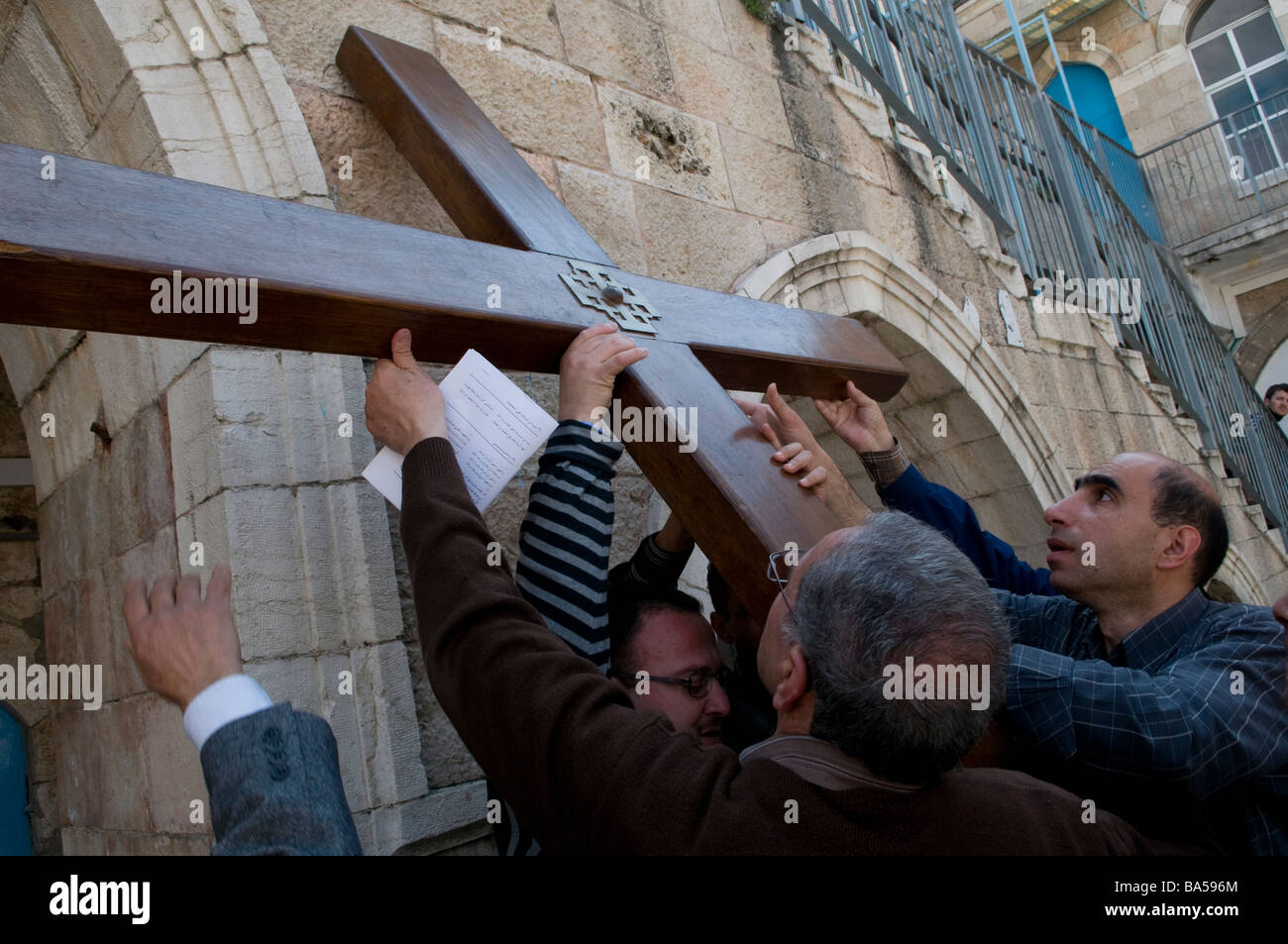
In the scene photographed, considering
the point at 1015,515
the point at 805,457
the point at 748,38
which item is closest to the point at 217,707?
the point at 805,457

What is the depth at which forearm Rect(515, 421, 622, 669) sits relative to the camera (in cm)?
138

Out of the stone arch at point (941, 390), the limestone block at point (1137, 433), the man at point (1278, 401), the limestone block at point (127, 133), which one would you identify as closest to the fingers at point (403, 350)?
the limestone block at point (127, 133)

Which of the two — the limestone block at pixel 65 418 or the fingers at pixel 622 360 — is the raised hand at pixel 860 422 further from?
the limestone block at pixel 65 418

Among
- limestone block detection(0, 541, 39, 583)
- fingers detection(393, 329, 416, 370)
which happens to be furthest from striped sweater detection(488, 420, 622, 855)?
limestone block detection(0, 541, 39, 583)

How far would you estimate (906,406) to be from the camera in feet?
13.4

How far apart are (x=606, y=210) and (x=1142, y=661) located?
5.43 feet

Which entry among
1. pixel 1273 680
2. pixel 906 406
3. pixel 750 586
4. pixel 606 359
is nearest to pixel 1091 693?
pixel 1273 680

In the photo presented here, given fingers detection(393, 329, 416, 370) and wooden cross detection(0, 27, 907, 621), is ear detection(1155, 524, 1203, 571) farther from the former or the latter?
fingers detection(393, 329, 416, 370)

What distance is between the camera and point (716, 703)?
1.63 m

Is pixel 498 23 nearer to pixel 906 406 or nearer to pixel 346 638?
pixel 346 638

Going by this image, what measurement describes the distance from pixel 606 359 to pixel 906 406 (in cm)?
292

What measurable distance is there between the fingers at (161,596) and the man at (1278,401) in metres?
8.12

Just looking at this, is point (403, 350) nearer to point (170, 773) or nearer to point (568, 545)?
point (568, 545)

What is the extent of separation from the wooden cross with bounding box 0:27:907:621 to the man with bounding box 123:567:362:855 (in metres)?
0.34
